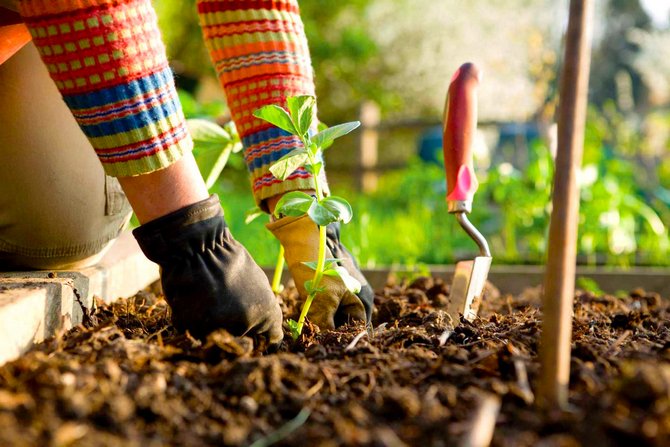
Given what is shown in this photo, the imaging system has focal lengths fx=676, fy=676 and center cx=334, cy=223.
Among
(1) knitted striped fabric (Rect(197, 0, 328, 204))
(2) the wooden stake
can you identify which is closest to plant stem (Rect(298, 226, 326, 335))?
(1) knitted striped fabric (Rect(197, 0, 328, 204))

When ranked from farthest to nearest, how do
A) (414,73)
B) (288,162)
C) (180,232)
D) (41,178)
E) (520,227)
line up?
1. (414,73)
2. (520,227)
3. (41,178)
4. (288,162)
5. (180,232)

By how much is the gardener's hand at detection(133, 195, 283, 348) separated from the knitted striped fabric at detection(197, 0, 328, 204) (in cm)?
30

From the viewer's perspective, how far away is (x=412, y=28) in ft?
28.3

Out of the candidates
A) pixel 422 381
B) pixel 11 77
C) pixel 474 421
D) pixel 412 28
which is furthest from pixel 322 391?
pixel 412 28

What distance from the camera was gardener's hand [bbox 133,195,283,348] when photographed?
1058 millimetres

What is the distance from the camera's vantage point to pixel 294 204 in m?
1.12

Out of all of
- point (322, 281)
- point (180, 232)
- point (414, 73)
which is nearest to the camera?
point (180, 232)

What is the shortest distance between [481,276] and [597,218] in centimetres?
195

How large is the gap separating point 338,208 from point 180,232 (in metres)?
0.26

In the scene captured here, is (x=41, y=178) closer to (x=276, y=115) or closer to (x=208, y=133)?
(x=208, y=133)

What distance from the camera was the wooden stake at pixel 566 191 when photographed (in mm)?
754

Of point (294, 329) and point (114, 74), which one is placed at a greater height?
point (114, 74)

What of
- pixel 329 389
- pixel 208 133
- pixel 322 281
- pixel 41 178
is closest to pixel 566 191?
pixel 329 389

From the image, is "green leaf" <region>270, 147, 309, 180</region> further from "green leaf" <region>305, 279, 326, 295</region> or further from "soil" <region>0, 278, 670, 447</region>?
"soil" <region>0, 278, 670, 447</region>
